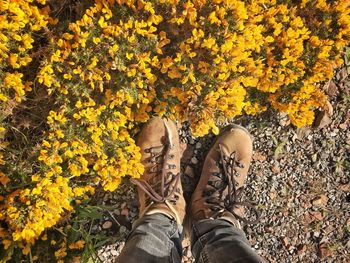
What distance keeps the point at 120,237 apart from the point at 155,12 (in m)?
2.17

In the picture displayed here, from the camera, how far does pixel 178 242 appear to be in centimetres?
350

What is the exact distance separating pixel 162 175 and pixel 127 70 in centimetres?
115

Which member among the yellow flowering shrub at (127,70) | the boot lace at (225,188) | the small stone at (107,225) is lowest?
the small stone at (107,225)

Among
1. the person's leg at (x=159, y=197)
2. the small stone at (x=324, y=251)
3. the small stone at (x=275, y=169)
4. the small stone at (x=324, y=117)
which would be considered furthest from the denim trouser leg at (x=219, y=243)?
the small stone at (x=324, y=117)

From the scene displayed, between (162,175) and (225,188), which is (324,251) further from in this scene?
(162,175)

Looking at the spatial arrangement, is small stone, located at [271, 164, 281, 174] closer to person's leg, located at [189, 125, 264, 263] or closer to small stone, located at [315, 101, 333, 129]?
person's leg, located at [189, 125, 264, 263]

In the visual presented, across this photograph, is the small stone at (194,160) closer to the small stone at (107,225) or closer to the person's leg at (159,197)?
the person's leg at (159,197)

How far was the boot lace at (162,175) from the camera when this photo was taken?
3836mm

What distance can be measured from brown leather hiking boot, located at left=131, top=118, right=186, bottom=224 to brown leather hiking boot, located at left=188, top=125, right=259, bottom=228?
192 mm

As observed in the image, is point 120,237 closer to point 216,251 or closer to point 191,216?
point 191,216

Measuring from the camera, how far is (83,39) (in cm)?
295

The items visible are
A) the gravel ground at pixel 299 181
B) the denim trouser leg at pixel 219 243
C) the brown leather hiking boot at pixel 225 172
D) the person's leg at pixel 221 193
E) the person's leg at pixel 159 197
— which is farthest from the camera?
the gravel ground at pixel 299 181

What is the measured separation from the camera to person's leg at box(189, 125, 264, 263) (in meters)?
3.56

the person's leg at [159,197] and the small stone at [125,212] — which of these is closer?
the person's leg at [159,197]
